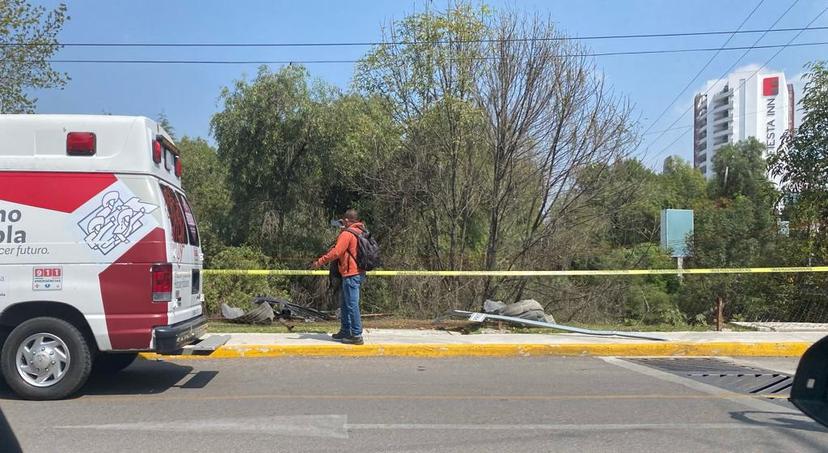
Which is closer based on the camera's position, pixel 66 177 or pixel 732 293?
pixel 66 177

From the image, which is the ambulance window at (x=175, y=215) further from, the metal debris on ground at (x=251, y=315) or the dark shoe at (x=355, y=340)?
the metal debris on ground at (x=251, y=315)

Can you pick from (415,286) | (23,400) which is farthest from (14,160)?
(415,286)

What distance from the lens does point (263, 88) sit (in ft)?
59.9

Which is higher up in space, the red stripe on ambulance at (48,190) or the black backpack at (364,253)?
the red stripe on ambulance at (48,190)

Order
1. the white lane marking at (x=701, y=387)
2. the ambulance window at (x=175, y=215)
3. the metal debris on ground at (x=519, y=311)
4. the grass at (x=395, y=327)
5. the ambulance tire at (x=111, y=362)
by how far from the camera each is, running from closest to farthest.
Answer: the white lane marking at (x=701, y=387)
the ambulance window at (x=175, y=215)
the ambulance tire at (x=111, y=362)
the grass at (x=395, y=327)
the metal debris on ground at (x=519, y=311)

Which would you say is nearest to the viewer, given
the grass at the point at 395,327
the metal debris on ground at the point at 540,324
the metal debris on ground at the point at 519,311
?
the metal debris on ground at the point at 540,324

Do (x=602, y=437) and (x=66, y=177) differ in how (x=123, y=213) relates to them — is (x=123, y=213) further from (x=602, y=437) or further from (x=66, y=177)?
(x=602, y=437)

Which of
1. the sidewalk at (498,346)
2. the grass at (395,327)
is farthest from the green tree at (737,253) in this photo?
the sidewalk at (498,346)

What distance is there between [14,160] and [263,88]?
A: 12365 mm

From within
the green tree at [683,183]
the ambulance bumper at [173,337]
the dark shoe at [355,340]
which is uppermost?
the green tree at [683,183]

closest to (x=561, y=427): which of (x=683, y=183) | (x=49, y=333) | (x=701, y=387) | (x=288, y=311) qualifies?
(x=701, y=387)

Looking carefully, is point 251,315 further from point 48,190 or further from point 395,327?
point 48,190

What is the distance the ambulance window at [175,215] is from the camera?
22.0 ft

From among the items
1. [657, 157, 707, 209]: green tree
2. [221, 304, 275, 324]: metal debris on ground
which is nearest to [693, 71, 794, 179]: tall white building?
[657, 157, 707, 209]: green tree
